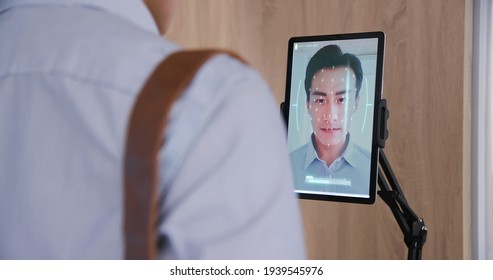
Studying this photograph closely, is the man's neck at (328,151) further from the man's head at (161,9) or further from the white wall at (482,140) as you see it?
the man's head at (161,9)

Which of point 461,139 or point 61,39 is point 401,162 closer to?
point 461,139

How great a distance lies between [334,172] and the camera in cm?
171

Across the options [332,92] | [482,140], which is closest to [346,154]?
[332,92]

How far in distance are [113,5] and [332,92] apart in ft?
4.17

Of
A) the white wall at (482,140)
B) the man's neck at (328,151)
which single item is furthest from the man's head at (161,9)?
the white wall at (482,140)

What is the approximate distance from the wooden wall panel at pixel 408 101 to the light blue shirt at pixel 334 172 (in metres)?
0.77

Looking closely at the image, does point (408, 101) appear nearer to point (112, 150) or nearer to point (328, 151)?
point (328, 151)

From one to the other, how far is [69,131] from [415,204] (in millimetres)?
2126

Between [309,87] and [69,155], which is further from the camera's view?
[309,87]

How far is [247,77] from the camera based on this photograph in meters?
0.40

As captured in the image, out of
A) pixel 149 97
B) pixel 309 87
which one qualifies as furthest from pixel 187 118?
pixel 309 87

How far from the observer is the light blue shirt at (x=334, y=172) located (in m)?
1.63

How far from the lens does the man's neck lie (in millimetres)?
1719

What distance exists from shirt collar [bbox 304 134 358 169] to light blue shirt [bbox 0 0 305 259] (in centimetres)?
123
